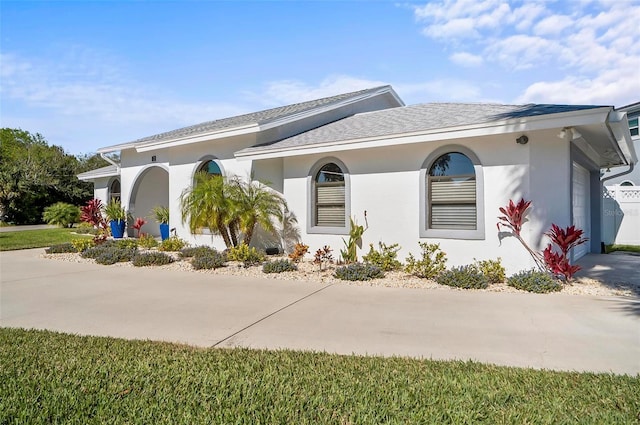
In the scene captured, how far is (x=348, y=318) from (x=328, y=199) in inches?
216

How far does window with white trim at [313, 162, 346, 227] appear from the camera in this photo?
1045 cm

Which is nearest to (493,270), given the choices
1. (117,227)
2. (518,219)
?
(518,219)

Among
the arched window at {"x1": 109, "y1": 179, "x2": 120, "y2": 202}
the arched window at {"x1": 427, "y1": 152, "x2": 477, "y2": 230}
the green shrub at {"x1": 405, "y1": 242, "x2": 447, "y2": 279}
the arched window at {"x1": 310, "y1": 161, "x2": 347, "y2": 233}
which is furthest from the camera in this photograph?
the arched window at {"x1": 109, "y1": 179, "x2": 120, "y2": 202}

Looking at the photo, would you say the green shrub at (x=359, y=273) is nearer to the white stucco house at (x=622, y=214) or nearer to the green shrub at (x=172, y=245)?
the green shrub at (x=172, y=245)

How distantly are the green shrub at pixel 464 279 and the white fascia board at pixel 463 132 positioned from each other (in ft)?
9.37

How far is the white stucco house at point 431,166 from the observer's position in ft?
26.2

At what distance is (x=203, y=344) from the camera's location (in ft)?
14.9

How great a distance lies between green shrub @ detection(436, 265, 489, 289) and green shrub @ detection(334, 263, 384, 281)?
1290mm

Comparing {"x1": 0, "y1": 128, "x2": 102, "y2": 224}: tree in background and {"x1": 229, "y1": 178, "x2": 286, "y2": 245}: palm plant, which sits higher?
{"x1": 0, "y1": 128, "x2": 102, "y2": 224}: tree in background

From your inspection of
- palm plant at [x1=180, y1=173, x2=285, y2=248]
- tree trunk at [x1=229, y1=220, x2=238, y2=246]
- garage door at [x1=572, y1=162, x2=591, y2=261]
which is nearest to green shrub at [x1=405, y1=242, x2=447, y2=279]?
palm plant at [x1=180, y1=173, x2=285, y2=248]

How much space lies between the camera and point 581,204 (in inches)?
460

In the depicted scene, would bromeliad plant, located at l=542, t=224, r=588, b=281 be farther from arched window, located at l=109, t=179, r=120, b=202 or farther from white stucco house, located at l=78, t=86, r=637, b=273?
arched window, located at l=109, t=179, r=120, b=202

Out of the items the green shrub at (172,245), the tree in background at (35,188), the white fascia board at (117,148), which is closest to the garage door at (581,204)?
the green shrub at (172,245)

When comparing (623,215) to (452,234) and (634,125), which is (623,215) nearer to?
(634,125)
